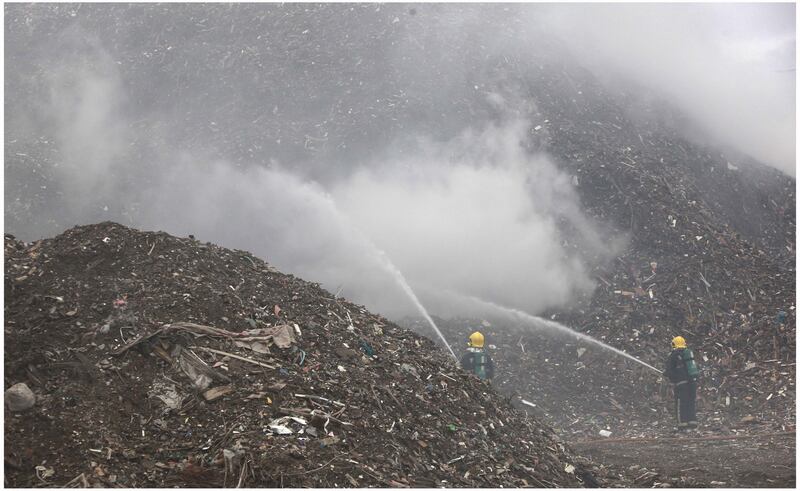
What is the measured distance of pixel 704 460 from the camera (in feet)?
34.4

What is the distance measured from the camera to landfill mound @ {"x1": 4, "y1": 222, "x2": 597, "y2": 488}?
6.97m

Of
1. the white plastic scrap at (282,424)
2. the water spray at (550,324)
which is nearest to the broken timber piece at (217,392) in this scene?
the white plastic scrap at (282,424)

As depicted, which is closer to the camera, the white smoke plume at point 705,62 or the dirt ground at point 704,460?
the dirt ground at point 704,460

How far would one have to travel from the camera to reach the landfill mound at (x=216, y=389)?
275 inches

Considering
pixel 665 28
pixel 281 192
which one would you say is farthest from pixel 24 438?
pixel 665 28

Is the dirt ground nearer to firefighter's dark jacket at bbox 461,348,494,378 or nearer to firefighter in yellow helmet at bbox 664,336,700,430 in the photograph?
firefighter in yellow helmet at bbox 664,336,700,430

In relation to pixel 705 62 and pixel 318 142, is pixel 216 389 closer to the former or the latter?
pixel 318 142

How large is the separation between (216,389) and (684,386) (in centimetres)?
760

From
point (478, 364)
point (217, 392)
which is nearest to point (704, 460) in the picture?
point (478, 364)

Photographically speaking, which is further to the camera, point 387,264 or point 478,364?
point 387,264

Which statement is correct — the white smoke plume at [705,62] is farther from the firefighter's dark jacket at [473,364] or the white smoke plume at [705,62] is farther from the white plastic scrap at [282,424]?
the white plastic scrap at [282,424]

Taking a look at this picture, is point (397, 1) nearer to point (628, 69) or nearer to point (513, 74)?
point (513, 74)

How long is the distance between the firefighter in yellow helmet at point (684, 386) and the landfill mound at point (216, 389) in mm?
3424

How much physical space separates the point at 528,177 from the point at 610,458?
26.9 feet
